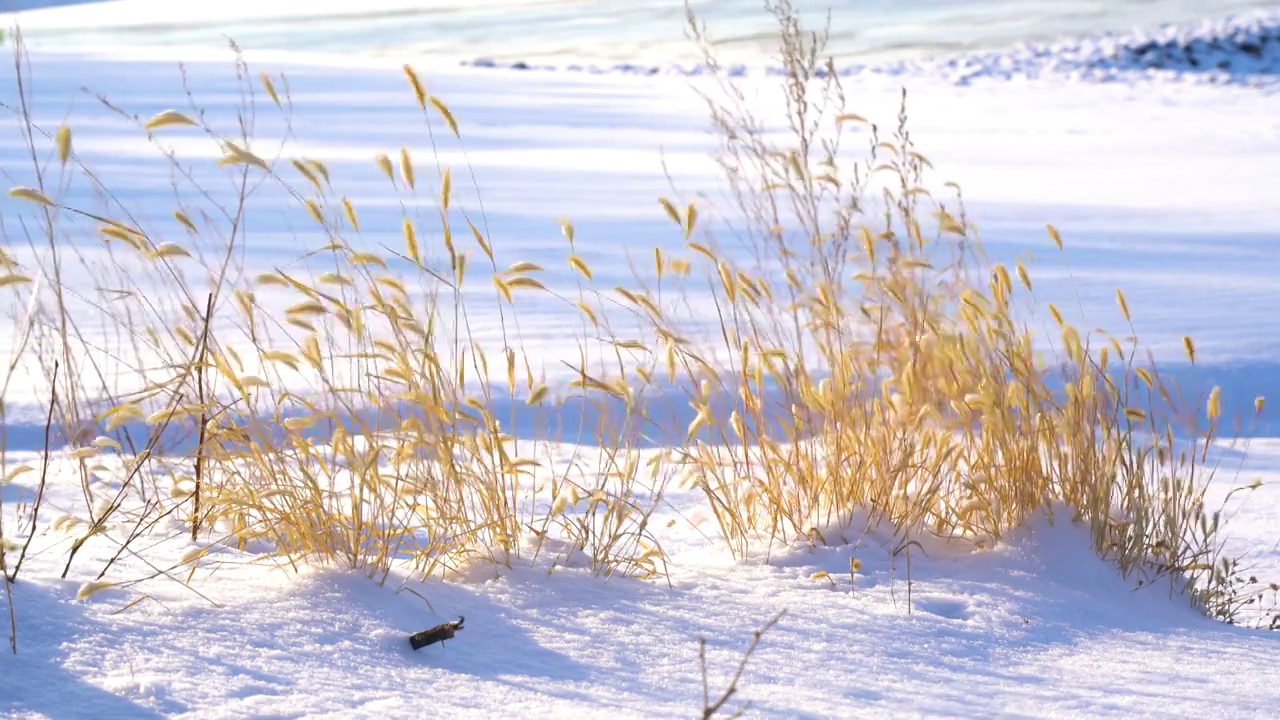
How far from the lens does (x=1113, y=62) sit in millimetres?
11750

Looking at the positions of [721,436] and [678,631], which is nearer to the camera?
[678,631]

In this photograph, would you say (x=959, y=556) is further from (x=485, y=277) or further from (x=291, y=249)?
(x=291, y=249)

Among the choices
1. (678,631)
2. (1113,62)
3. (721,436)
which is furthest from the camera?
(1113,62)

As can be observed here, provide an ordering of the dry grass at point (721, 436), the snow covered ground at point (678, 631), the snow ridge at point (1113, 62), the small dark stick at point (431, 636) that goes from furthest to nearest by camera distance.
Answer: the snow ridge at point (1113, 62)
the dry grass at point (721, 436)
the small dark stick at point (431, 636)
the snow covered ground at point (678, 631)

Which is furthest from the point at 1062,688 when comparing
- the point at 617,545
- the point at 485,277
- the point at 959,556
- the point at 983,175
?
the point at 983,175

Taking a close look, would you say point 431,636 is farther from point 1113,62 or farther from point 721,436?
point 1113,62

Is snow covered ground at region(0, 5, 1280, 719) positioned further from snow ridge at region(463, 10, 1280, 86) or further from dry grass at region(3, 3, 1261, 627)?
snow ridge at region(463, 10, 1280, 86)

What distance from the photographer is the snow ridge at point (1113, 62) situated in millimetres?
11109

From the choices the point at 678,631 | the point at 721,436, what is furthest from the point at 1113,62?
the point at 678,631

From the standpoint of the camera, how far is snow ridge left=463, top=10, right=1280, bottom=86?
1111 centimetres

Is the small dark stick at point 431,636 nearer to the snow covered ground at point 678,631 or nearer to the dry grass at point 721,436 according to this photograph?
the snow covered ground at point 678,631

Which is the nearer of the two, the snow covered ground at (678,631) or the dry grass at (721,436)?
the snow covered ground at (678,631)

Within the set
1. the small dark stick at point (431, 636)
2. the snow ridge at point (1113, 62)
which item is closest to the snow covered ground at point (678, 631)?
the small dark stick at point (431, 636)

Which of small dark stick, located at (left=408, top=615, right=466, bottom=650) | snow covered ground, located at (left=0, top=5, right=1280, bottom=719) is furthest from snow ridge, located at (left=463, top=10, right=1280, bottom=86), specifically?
small dark stick, located at (left=408, top=615, right=466, bottom=650)
